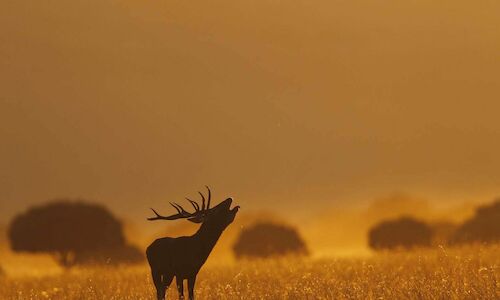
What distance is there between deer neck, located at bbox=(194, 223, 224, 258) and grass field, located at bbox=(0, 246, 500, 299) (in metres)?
1.73

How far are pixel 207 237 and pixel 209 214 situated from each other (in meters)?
0.31

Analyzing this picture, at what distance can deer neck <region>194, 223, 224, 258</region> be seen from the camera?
12.0m

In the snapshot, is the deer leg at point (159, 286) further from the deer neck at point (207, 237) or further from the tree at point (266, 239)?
the tree at point (266, 239)

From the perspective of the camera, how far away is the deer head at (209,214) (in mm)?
11922

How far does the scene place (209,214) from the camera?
39.4 ft

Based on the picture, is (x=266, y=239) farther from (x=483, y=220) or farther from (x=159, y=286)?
(x=159, y=286)

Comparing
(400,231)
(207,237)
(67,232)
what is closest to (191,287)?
(207,237)

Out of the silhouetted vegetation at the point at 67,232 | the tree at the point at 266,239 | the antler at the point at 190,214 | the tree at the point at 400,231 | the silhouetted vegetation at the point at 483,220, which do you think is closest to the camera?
the antler at the point at 190,214

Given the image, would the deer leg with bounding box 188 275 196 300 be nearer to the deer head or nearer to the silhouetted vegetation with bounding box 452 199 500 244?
the deer head

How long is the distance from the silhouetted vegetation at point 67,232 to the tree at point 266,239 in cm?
1152

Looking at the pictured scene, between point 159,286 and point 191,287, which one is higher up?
point 159,286

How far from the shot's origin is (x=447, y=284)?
14.7 metres

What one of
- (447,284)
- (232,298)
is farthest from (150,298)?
(447,284)

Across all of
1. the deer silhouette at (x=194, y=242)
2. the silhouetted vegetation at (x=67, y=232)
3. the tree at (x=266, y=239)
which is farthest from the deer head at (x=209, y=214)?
the tree at (x=266, y=239)
